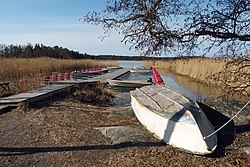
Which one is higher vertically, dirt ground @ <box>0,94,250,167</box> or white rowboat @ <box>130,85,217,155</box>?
white rowboat @ <box>130,85,217,155</box>

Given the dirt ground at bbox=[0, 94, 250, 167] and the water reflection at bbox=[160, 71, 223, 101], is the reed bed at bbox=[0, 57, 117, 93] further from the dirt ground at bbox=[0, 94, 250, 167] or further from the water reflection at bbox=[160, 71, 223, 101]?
the water reflection at bbox=[160, 71, 223, 101]

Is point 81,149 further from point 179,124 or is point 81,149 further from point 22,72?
point 22,72

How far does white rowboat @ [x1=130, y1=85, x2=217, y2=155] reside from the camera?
427 centimetres

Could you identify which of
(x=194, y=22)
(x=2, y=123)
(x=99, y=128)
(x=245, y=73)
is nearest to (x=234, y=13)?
(x=194, y=22)

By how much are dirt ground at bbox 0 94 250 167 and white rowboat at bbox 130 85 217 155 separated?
0.16 m

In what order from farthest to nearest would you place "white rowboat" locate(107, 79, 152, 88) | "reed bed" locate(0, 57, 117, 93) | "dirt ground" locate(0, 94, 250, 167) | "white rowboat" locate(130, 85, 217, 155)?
"white rowboat" locate(107, 79, 152, 88)
"reed bed" locate(0, 57, 117, 93)
"white rowboat" locate(130, 85, 217, 155)
"dirt ground" locate(0, 94, 250, 167)

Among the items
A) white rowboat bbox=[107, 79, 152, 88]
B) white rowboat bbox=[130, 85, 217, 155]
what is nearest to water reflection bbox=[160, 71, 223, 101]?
→ white rowboat bbox=[130, 85, 217, 155]

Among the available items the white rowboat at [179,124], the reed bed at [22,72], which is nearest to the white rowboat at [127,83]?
the reed bed at [22,72]

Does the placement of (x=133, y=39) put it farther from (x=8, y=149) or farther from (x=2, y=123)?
(x=2, y=123)

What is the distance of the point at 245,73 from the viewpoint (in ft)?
14.0

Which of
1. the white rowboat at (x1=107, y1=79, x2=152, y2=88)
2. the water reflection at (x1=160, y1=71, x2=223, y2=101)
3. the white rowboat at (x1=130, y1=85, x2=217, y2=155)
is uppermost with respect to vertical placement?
the white rowboat at (x1=130, y1=85, x2=217, y2=155)

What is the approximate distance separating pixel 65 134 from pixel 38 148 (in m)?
0.88

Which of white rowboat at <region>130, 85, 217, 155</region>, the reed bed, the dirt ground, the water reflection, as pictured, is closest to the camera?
the dirt ground

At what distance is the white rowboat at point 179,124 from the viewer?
427 centimetres
